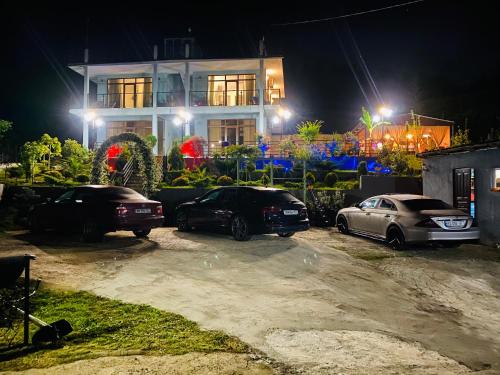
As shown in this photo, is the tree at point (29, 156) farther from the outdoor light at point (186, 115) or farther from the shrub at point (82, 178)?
the outdoor light at point (186, 115)

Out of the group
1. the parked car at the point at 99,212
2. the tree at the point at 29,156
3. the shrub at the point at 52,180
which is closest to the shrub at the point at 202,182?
the shrub at the point at 52,180

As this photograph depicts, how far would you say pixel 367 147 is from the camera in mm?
25297

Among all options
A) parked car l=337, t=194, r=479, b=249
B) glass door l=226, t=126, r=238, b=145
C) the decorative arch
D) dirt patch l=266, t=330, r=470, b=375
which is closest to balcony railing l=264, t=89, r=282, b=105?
glass door l=226, t=126, r=238, b=145

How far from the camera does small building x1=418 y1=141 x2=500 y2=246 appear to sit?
11.9 m

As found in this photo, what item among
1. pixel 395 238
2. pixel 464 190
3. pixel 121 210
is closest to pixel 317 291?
pixel 395 238

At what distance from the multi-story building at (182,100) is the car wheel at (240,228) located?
18.2 m

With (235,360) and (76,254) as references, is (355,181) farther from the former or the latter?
(235,360)

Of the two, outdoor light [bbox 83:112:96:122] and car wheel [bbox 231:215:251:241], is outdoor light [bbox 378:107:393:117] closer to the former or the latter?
car wheel [bbox 231:215:251:241]

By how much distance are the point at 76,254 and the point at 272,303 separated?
5.10 m

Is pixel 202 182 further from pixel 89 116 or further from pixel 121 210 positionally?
pixel 89 116

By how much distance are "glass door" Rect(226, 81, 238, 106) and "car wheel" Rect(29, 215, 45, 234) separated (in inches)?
805

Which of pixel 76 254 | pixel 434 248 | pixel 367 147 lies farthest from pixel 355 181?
pixel 76 254

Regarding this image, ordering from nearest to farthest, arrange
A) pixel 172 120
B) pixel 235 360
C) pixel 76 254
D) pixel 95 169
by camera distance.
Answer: pixel 235 360, pixel 76 254, pixel 95 169, pixel 172 120

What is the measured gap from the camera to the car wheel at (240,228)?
11.2 metres
